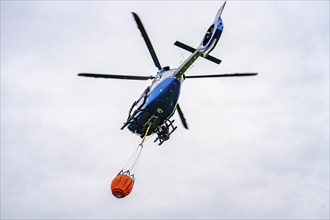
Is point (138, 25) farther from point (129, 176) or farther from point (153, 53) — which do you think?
point (129, 176)

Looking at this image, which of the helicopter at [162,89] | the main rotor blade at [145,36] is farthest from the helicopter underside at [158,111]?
the main rotor blade at [145,36]

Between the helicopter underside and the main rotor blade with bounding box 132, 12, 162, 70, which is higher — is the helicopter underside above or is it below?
below

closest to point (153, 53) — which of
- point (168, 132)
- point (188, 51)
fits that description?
point (188, 51)

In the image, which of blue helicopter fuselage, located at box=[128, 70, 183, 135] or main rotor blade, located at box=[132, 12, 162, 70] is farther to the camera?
blue helicopter fuselage, located at box=[128, 70, 183, 135]

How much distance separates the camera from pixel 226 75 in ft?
77.4

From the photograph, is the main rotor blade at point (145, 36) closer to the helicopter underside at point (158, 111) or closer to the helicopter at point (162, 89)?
the helicopter at point (162, 89)

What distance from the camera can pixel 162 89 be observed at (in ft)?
75.3

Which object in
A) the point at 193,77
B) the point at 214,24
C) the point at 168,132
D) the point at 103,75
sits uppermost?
the point at 103,75

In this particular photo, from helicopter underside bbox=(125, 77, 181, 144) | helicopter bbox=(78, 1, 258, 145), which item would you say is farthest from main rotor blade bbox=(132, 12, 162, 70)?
helicopter underside bbox=(125, 77, 181, 144)

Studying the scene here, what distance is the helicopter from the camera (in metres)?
21.9

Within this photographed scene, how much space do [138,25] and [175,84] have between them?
4.13m

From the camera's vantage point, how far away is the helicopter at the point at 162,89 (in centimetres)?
2191

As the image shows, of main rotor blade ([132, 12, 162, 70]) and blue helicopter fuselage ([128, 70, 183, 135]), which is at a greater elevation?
main rotor blade ([132, 12, 162, 70])

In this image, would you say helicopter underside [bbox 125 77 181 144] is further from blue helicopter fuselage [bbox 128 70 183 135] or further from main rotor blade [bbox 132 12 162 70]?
main rotor blade [bbox 132 12 162 70]
